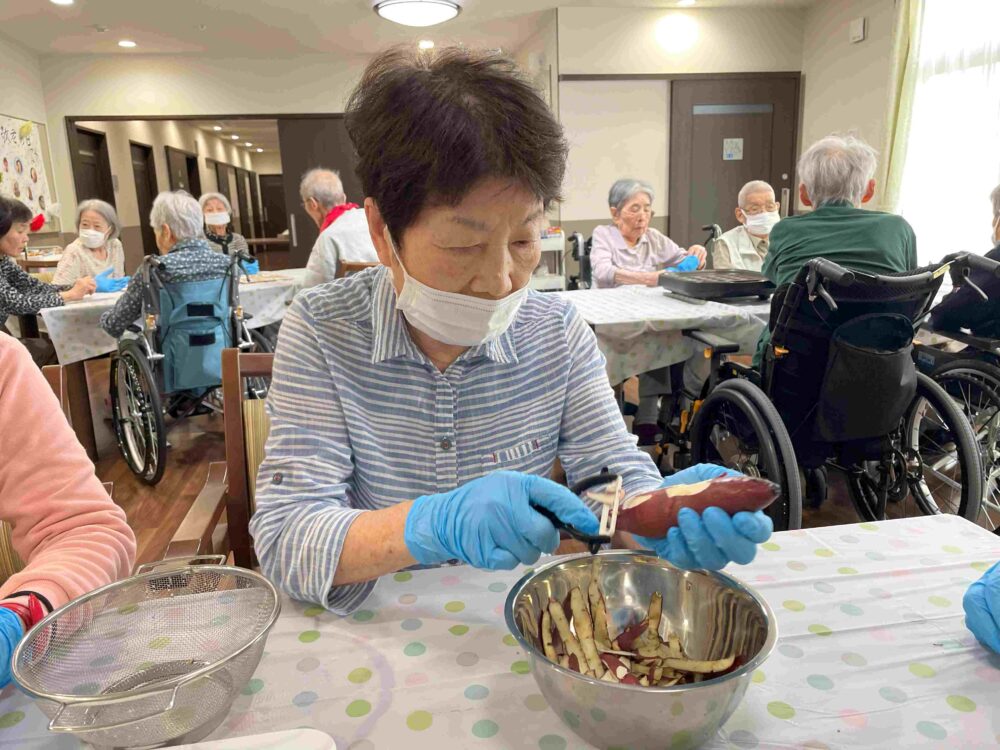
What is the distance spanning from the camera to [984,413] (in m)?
2.36

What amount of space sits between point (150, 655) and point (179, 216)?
2.83 metres

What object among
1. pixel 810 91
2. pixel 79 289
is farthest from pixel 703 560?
pixel 810 91

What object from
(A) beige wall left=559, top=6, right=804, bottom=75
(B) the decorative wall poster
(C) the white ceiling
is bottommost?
(B) the decorative wall poster

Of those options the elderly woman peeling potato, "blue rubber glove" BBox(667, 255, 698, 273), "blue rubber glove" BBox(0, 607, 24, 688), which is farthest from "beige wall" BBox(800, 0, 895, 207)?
"blue rubber glove" BBox(0, 607, 24, 688)

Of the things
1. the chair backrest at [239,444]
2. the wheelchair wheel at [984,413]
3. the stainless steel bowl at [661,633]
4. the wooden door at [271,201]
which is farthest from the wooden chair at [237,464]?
the wooden door at [271,201]

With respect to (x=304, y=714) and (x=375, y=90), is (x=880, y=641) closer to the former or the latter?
(x=304, y=714)

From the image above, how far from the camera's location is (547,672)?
57 cm

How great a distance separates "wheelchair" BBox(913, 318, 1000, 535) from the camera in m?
2.21

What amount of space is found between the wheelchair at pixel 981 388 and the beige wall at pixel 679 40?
3.98 m

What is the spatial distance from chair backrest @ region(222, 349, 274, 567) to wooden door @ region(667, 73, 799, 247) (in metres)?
5.30

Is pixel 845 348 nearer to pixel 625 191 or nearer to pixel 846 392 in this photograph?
pixel 846 392

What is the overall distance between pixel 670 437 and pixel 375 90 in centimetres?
218

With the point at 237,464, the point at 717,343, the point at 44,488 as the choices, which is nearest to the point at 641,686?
the point at 44,488

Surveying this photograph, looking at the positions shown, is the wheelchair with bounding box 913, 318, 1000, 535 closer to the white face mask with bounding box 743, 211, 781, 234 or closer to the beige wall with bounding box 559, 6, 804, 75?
the white face mask with bounding box 743, 211, 781, 234
